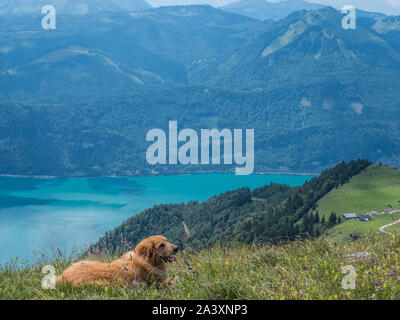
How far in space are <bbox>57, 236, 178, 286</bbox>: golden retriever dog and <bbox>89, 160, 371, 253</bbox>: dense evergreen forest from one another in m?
83.5

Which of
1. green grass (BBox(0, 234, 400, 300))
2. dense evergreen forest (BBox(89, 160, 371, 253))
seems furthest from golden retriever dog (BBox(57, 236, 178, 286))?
dense evergreen forest (BBox(89, 160, 371, 253))

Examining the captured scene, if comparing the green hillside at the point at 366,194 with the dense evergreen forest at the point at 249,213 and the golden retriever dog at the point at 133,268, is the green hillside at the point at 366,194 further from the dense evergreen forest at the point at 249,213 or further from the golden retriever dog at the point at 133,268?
the golden retriever dog at the point at 133,268

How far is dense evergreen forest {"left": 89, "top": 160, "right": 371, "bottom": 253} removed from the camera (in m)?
107

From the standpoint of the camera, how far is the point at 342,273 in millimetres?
6504

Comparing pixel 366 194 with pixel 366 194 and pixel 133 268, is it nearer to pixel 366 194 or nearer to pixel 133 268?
pixel 366 194

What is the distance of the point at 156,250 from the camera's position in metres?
7.72

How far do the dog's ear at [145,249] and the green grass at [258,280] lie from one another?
0.52 meters

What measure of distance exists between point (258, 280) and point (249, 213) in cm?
15492

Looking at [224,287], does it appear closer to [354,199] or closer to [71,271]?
[71,271]

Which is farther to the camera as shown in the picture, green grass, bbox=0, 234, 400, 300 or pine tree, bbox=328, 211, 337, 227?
pine tree, bbox=328, 211, 337, 227

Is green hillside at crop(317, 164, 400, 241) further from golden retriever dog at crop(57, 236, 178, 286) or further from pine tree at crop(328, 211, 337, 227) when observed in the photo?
golden retriever dog at crop(57, 236, 178, 286)

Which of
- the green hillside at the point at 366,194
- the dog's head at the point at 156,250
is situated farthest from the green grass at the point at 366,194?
the dog's head at the point at 156,250

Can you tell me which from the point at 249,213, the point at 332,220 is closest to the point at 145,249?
the point at 332,220

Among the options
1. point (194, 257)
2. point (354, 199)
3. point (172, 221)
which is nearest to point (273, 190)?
point (172, 221)
